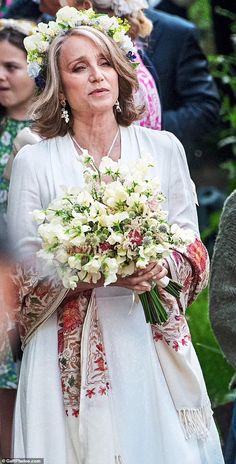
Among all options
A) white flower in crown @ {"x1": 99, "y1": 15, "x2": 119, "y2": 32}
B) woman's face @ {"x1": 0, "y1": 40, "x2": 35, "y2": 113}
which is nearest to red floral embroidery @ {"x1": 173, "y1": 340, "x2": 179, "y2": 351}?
white flower in crown @ {"x1": 99, "y1": 15, "x2": 119, "y2": 32}

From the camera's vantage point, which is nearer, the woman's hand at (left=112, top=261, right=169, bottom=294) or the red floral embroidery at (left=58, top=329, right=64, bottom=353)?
the woman's hand at (left=112, top=261, right=169, bottom=294)

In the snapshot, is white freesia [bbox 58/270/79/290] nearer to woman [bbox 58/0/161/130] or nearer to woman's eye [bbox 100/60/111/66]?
woman's eye [bbox 100/60/111/66]

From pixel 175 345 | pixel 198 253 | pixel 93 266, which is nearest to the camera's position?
pixel 93 266

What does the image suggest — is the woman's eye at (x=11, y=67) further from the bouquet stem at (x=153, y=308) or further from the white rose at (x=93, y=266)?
the white rose at (x=93, y=266)

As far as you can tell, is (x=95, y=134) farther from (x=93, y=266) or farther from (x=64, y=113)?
(x=93, y=266)

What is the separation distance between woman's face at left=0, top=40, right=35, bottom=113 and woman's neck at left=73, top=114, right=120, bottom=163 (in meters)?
1.30

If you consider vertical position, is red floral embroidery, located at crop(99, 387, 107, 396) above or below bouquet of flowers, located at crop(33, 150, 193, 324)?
below

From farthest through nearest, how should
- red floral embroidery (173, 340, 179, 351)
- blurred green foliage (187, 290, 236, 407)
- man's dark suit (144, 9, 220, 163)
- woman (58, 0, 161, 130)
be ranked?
man's dark suit (144, 9, 220, 163), blurred green foliage (187, 290, 236, 407), woman (58, 0, 161, 130), red floral embroidery (173, 340, 179, 351)

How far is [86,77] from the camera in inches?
210

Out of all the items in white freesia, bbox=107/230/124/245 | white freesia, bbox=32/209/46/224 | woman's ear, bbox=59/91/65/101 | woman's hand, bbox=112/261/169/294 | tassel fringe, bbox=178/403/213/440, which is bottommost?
tassel fringe, bbox=178/403/213/440

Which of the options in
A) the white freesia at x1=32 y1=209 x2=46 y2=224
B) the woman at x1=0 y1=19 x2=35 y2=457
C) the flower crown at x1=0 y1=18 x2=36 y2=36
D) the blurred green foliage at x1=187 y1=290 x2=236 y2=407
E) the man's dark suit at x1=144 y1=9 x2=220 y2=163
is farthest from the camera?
the man's dark suit at x1=144 y1=9 x2=220 y2=163

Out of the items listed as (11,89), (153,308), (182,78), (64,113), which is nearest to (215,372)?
(182,78)

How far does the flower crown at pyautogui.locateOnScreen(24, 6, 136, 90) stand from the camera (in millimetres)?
5402

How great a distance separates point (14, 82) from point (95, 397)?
216 centimetres
